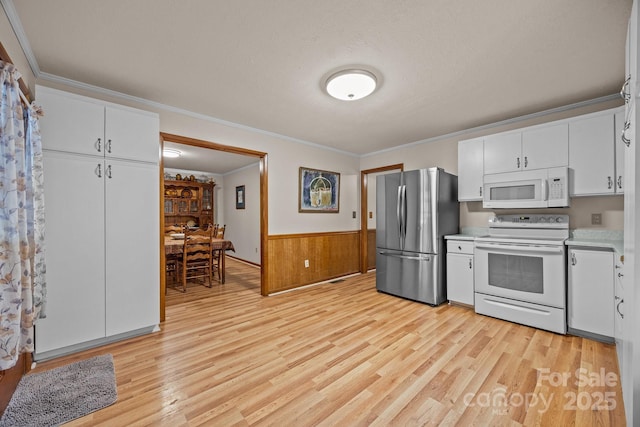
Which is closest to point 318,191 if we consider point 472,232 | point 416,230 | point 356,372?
point 416,230

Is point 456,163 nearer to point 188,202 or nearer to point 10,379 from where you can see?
point 10,379

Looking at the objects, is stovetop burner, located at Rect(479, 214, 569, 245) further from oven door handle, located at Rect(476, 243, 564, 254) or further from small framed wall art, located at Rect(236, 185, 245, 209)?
small framed wall art, located at Rect(236, 185, 245, 209)

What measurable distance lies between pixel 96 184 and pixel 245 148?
1751mm

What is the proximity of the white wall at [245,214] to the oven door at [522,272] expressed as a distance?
14.7ft

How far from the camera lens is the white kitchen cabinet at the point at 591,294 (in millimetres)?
2348

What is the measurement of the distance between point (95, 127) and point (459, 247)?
3969 mm

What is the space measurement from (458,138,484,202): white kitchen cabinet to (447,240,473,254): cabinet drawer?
0.59 meters

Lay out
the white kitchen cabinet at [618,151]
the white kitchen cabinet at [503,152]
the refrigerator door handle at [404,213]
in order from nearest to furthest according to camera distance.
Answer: the white kitchen cabinet at [618,151], the white kitchen cabinet at [503,152], the refrigerator door handle at [404,213]

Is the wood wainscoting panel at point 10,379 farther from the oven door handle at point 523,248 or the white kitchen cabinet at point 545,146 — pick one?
the white kitchen cabinet at point 545,146

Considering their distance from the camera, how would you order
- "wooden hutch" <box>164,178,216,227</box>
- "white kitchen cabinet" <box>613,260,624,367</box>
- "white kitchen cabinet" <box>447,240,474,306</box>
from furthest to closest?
"wooden hutch" <box>164,178,216,227</box> → "white kitchen cabinet" <box>447,240,474,306</box> → "white kitchen cabinet" <box>613,260,624,367</box>

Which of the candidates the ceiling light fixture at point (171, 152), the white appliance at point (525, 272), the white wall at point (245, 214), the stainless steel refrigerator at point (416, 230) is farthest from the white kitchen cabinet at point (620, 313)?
the ceiling light fixture at point (171, 152)

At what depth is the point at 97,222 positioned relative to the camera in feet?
7.62

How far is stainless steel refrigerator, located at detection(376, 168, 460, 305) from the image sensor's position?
3.39m

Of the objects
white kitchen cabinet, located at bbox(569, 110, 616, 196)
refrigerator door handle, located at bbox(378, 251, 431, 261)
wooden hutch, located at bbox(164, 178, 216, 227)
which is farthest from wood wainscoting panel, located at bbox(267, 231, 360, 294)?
wooden hutch, located at bbox(164, 178, 216, 227)
